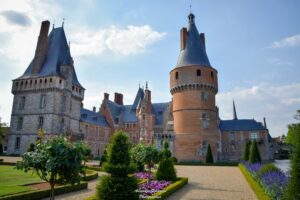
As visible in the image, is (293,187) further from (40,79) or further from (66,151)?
(40,79)

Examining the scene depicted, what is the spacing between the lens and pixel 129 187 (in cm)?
831

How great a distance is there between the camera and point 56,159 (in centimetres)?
670

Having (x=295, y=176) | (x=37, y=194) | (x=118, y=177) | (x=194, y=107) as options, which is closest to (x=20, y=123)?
(x=194, y=107)

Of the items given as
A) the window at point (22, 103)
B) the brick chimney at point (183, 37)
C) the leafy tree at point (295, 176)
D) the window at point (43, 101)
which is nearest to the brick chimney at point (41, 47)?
the window at point (22, 103)

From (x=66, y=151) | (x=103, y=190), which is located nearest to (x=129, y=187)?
(x=103, y=190)

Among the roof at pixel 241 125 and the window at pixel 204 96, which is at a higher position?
the window at pixel 204 96

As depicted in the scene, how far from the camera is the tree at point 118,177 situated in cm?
815

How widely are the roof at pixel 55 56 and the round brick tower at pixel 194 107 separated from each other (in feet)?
56.9

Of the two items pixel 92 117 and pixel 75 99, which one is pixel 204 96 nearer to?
pixel 75 99

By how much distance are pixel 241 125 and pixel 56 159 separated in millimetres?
46068

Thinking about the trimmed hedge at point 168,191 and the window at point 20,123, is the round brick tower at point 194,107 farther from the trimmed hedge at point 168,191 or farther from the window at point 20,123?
the window at point 20,123

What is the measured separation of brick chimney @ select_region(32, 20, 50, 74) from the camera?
38375 mm

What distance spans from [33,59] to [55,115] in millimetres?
10890

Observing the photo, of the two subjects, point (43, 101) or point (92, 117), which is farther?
point (92, 117)
